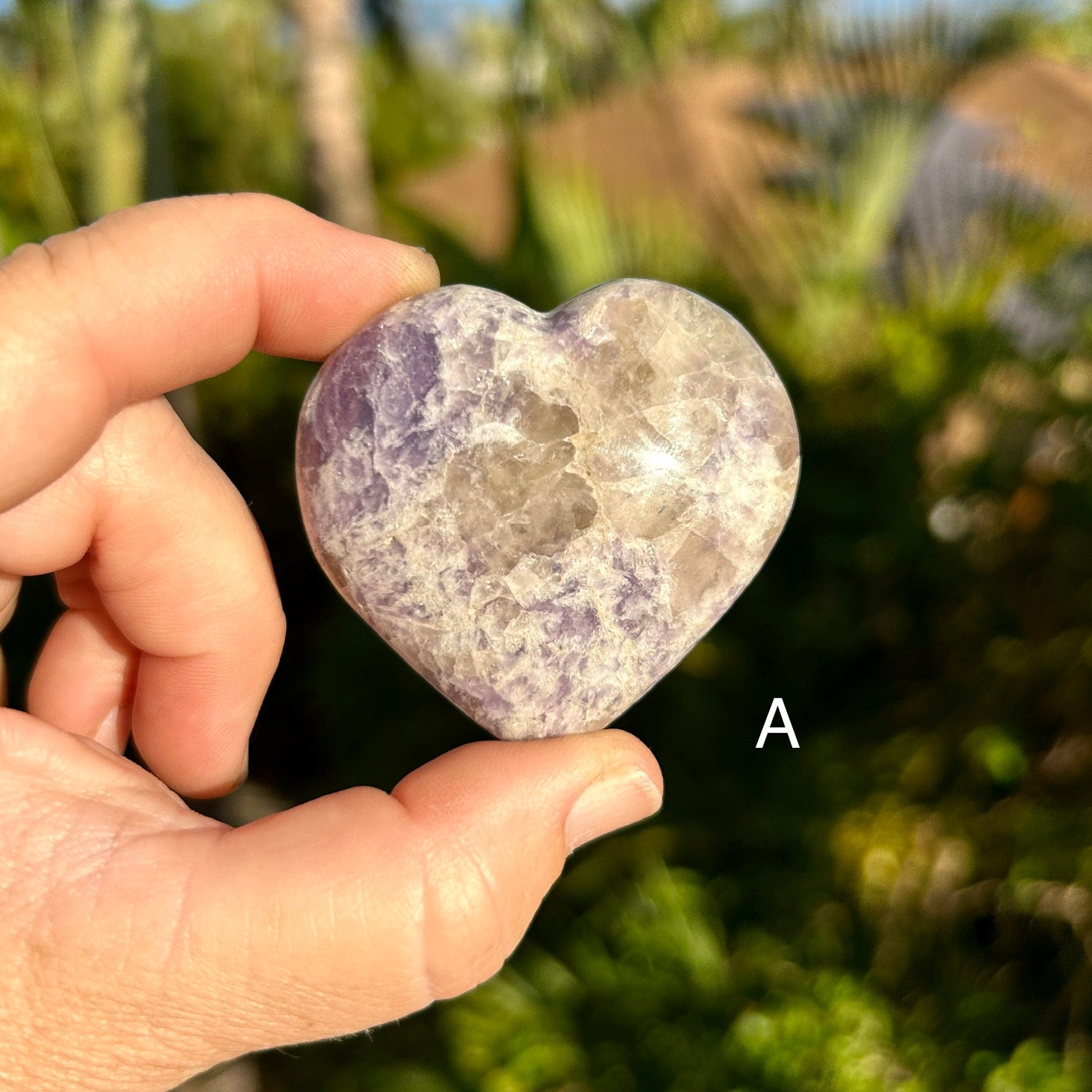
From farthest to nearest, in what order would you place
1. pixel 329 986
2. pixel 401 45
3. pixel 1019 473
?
pixel 401 45, pixel 1019 473, pixel 329 986

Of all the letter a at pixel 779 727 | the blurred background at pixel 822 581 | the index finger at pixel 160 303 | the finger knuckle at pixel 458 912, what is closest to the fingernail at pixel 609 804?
the finger knuckle at pixel 458 912

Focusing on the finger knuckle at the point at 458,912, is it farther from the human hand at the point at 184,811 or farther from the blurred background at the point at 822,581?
the blurred background at the point at 822,581

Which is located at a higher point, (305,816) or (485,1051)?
(305,816)

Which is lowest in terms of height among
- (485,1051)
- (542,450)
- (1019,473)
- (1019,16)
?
(485,1051)

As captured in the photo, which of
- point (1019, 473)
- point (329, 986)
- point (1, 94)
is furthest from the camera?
point (1, 94)

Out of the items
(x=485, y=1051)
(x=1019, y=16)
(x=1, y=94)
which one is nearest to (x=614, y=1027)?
(x=485, y=1051)

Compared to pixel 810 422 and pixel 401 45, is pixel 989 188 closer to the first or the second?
pixel 810 422

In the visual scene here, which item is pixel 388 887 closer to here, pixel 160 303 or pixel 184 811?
pixel 184 811

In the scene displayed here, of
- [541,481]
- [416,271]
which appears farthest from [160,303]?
[541,481]

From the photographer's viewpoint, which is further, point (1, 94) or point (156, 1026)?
point (1, 94)
